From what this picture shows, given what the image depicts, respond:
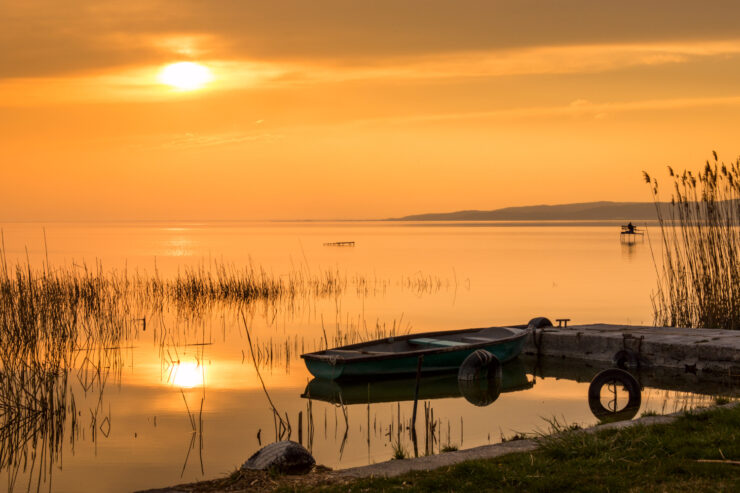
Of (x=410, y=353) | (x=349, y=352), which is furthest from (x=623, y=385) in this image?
(x=349, y=352)

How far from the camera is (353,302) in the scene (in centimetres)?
2739

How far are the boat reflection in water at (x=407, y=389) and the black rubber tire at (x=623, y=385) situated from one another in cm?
193

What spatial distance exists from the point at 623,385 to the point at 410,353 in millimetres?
3675

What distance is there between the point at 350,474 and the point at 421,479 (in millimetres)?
703

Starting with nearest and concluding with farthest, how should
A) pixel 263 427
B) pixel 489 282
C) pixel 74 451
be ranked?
1. pixel 74 451
2. pixel 263 427
3. pixel 489 282

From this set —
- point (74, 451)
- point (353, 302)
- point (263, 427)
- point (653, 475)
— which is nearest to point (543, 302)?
point (353, 302)

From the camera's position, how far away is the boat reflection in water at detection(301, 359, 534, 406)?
13.4 meters

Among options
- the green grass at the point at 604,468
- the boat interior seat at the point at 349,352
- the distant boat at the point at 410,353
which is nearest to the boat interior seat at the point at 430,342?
the distant boat at the point at 410,353

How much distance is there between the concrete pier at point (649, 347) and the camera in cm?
1349

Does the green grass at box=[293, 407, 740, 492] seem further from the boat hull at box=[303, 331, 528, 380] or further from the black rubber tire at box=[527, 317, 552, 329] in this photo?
the black rubber tire at box=[527, 317, 552, 329]

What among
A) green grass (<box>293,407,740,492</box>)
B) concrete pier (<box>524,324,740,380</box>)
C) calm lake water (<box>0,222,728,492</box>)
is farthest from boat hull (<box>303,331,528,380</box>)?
green grass (<box>293,407,740,492</box>)

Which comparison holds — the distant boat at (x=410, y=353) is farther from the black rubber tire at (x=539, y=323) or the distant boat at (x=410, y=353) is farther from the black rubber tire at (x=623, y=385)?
the black rubber tire at (x=623, y=385)

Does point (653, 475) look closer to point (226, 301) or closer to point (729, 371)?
point (729, 371)

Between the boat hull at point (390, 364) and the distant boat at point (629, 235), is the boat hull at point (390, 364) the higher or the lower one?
the lower one
